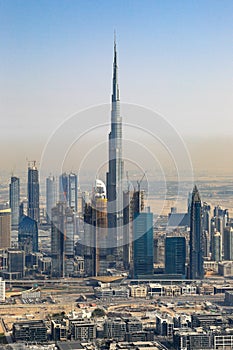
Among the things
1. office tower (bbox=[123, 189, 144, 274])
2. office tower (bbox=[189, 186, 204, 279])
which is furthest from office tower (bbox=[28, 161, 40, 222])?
office tower (bbox=[189, 186, 204, 279])

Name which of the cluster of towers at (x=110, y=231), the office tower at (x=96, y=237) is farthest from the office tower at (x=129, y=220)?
the office tower at (x=96, y=237)

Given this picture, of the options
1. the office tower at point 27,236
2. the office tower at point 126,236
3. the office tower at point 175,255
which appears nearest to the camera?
the office tower at point 126,236

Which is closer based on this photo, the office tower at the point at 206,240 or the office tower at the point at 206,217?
the office tower at the point at 206,217

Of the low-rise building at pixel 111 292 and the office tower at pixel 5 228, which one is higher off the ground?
the office tower at pixel 5 228

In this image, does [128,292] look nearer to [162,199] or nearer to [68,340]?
[162,199]

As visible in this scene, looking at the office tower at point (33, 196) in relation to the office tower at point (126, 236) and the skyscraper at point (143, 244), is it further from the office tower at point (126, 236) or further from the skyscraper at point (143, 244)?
the skyscraper at point (143, 244)

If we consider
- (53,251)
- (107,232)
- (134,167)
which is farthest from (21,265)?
(134,167)

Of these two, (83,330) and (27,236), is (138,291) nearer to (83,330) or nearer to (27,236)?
(27,236)
